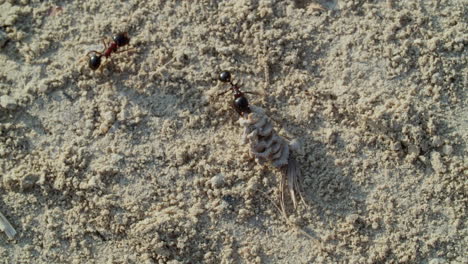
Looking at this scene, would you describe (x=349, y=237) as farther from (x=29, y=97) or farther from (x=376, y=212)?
(x=29, y=97)

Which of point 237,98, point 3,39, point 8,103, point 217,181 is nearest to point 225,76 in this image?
point 237,98

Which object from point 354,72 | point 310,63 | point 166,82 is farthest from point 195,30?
point 354,72

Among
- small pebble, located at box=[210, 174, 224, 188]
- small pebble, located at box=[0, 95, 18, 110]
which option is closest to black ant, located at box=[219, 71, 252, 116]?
small pebble, located at box=[210, 174, 224, 188]

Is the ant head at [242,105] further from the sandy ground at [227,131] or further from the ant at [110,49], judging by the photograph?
the ant at [110,49]

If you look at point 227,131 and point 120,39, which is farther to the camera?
point 120,39

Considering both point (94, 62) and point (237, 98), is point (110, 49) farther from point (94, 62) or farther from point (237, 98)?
point (237, 98)
